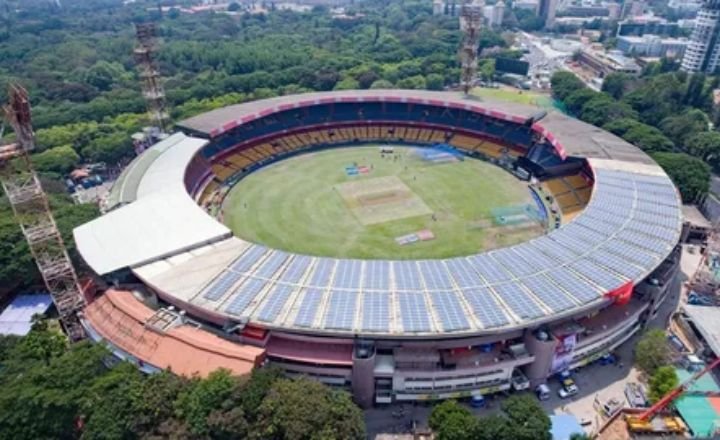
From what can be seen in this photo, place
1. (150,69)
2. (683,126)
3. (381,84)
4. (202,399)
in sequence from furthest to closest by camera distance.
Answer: (381,84), (683,126), (150,69), (202,399)

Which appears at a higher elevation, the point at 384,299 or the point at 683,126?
the point at 384,299

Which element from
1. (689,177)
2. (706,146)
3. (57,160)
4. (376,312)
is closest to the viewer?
(376,312)

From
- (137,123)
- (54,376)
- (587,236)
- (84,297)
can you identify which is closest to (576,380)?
(587,236)

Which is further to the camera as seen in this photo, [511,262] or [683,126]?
[683,126]

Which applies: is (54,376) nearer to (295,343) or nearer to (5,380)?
(5,380)

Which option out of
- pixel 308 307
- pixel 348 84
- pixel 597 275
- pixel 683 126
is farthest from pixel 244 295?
pixel 348 84

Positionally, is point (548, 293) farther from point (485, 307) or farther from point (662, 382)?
point (662, 382)

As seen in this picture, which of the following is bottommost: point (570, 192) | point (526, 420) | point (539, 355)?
point (570, 192)
